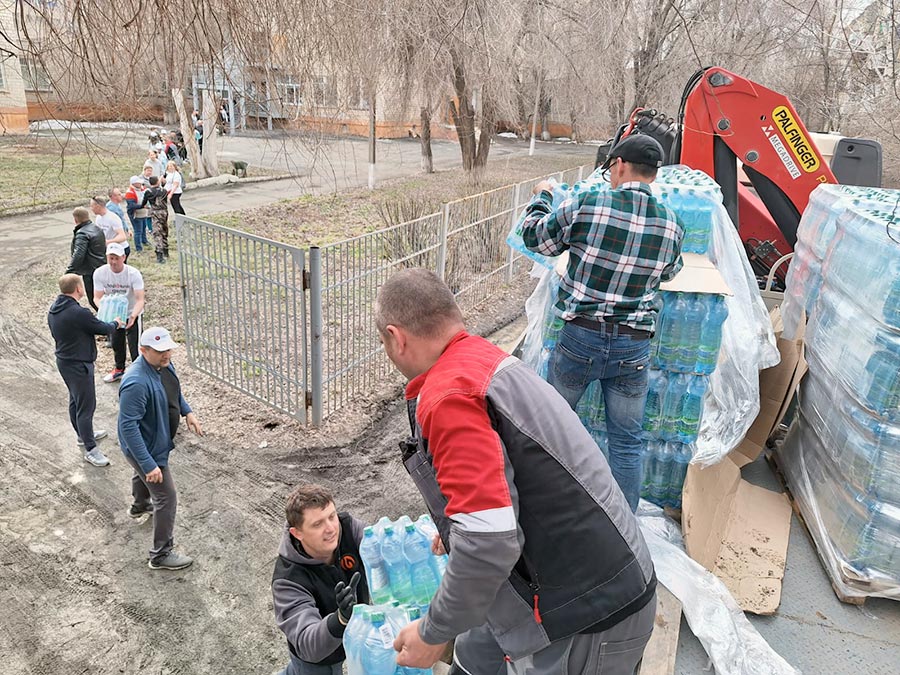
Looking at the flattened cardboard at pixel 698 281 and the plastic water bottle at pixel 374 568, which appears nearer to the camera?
the plastic water bottle at pixel 374 568

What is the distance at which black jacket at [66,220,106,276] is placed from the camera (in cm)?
704

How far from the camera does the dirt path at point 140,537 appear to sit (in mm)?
3428

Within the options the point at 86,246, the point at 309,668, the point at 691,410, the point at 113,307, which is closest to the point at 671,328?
the point at 691,410

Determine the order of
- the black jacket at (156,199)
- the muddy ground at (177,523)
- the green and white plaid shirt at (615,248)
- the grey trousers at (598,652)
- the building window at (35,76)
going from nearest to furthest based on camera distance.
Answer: the grey trousers at (598,652) → the building window at (35,76) → the green and white plaid shirt at (615,248) → the muddy ground at (177,523) → the black jacket at (156,199)

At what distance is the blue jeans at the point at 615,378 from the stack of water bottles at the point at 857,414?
3.83 ft

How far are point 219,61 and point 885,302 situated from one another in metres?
3.56

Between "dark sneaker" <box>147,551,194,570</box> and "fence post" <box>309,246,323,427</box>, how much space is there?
1.89 metres

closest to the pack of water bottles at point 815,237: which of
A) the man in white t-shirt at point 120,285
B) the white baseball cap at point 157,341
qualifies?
the white baseball cap at point 157,341

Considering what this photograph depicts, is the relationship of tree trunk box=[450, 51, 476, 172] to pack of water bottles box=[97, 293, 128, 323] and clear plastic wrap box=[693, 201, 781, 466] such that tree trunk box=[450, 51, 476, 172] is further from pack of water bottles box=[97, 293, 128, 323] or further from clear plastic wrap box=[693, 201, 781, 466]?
clear plastic wrap box=[693, 201, 781, 466]

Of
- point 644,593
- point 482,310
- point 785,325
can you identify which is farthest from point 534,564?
point 482,310

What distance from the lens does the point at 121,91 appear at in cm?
288

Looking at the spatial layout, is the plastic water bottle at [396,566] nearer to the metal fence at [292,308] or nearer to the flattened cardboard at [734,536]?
the flattened cardboard at [734,536]

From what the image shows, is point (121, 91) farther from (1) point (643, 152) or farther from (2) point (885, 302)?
(2) point (885, 302)

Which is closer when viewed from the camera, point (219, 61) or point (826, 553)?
point (219, 61)
